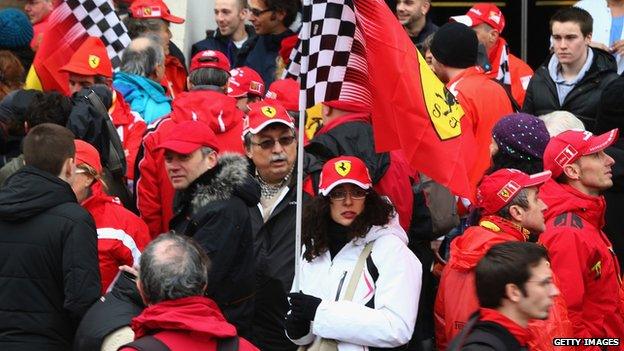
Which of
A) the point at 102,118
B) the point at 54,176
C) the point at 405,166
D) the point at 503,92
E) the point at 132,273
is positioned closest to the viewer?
the point at 132,273

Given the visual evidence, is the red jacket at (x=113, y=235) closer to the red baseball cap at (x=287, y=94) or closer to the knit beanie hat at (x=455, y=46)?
the red baseball cap at (x=287, y=94)

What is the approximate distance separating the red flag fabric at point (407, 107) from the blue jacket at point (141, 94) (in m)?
3.47

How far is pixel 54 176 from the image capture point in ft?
24.7

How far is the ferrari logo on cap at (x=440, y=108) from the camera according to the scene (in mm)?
7773

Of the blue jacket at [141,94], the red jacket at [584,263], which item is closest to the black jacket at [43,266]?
the red jacket at [584,263]

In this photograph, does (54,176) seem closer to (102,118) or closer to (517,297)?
(102,118)

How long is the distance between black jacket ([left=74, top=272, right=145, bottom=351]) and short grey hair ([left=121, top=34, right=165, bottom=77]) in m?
4.33

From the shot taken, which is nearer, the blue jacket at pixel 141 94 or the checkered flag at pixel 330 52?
the checkered flag at pixel 330 52

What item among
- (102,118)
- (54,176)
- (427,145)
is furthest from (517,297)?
(102,118)

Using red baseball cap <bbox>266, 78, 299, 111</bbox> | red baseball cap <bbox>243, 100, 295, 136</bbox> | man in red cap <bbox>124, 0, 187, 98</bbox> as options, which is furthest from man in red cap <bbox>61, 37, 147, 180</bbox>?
red baseball cap <bbox>243, 100, 295, 136</bbox>

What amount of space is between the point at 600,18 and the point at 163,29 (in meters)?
3.77

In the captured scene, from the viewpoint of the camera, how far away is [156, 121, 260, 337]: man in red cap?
24.9 feet

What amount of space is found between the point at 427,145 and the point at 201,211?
1300 millimetres

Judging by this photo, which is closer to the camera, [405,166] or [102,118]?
[405,166]
